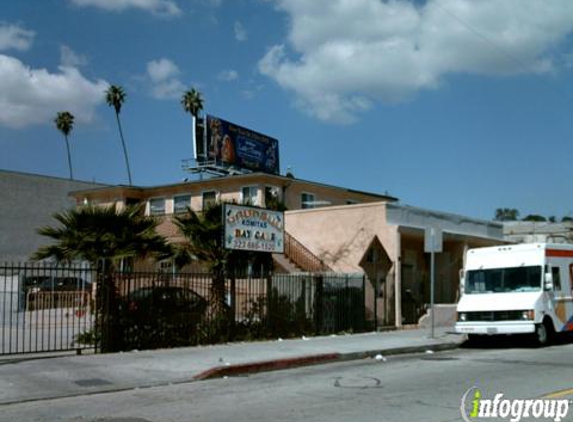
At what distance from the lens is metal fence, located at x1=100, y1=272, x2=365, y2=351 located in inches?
648

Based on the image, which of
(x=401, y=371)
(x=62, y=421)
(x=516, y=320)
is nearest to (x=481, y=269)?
(x=516, y=320)

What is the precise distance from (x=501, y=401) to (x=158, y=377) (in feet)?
20.5

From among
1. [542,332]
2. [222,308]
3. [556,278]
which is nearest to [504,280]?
[556,278]

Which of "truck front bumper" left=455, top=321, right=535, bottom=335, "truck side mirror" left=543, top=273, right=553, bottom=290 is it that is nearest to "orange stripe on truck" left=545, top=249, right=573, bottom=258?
"truck side mirror" left=543, top=273, right=553, bottom=290

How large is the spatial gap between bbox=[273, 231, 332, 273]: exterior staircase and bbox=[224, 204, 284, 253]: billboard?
693 cm

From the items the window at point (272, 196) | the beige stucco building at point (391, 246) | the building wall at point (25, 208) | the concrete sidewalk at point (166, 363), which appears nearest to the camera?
the concrete sidewalk at point (166, 363)

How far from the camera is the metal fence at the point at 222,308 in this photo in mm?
16453

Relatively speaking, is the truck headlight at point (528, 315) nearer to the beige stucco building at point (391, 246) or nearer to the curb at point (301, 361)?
the curb at point (301, 361)

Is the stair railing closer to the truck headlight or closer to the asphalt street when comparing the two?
the truck headlight

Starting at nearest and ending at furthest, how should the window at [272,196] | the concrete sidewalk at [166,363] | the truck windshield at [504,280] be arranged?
the concrete sidewalk at [166,363] → the truck windshield at [504,280] → the window at [272,196]

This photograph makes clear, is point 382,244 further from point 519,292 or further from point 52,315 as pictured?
point 52,315

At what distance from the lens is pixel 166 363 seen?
571 inches

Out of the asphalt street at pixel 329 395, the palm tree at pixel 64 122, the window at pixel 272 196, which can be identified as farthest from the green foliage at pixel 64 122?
the asphalt street at pixel 329 395

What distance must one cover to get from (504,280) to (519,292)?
0.61m
